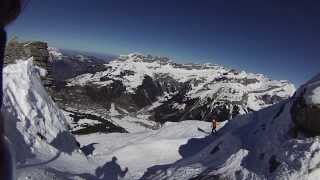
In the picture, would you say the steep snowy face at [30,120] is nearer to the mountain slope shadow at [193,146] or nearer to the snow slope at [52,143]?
the snow slope at [52,143]

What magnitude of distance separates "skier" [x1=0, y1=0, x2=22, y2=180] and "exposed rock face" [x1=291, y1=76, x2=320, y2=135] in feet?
76.2

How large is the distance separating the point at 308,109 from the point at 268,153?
11.1 ft

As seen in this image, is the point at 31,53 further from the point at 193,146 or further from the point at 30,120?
the point at 193,146

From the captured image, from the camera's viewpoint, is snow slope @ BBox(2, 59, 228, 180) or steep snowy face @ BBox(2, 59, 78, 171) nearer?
snow slope @ BBox(2, 59, 228, 180)

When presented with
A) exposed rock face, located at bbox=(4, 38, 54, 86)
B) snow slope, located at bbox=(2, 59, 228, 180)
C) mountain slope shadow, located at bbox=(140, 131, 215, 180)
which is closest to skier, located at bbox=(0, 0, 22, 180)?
snow slope, located at bbox=(2, 59, 228, 180)

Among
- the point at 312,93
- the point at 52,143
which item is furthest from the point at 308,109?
the point at 52,143

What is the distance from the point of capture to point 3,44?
1.41 meters

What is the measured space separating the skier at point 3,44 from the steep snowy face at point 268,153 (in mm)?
20914

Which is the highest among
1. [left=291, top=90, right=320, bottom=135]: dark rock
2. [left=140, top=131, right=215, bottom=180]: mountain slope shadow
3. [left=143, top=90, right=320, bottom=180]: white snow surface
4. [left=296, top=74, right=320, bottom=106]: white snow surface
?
[left=296, top=74, right=320, bottom=106]: white snow surface

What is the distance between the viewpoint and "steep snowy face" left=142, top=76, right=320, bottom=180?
2191 centimetres

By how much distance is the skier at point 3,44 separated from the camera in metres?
1.35

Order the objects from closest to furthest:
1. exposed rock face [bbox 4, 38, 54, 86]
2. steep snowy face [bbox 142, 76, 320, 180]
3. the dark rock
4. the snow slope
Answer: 1. steep snowy face [bbox 142, 76, 320, 180]
2. the snow slope
3. the dark rock
4. exposed rock face [bbox 4, 38, 54, 86]

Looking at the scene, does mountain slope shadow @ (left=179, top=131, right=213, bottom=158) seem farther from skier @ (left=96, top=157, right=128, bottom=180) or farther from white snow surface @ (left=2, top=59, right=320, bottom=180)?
skier @ (left=96, top=157, right=128, bottom=180)

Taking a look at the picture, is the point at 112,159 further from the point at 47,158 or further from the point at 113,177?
the point at 47,158
